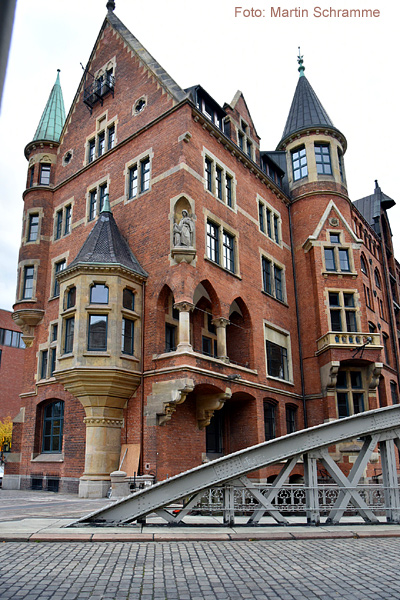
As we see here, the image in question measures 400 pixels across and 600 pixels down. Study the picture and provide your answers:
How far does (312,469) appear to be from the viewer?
998 cm

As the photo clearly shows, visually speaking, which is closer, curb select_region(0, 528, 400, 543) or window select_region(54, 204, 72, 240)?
curb select_region(0, 528, 400, 543)

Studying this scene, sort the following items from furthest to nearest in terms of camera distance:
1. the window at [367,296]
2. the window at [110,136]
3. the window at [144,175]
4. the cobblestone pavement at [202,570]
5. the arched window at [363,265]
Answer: the arched window at [363,265]
the window at [367,296]
the window at [110,136]
the window at [144,175]
the cobblestone pavement at [202,570]

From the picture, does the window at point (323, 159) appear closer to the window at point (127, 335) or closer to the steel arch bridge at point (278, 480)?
the window at point (127, 335)

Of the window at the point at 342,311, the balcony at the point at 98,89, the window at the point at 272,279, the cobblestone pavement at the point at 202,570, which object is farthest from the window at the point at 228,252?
the cobblestone pavement at the point at 202,570

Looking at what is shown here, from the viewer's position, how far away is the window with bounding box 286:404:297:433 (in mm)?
25344

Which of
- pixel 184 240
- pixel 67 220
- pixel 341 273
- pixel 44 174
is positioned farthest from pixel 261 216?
pixel 44 174

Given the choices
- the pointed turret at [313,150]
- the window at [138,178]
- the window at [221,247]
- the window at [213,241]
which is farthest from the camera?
the pointed turret at [313,150]

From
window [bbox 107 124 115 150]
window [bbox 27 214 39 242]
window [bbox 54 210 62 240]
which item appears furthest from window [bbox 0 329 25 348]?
window [bbox 107 124 115 150]

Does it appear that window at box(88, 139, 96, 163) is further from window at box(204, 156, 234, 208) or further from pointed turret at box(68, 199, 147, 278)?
window at box(204, 156, 234, 208)

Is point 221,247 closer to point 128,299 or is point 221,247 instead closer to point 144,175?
point 144,175

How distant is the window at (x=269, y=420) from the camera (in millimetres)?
23703

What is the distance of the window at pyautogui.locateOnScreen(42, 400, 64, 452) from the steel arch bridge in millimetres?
14254

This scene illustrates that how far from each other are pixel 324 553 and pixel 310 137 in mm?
26055

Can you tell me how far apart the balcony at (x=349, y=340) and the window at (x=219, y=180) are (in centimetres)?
816
